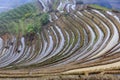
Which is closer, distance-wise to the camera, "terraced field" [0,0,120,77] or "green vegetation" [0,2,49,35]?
"terraced field" [0,0,120,77]

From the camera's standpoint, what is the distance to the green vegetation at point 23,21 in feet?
154

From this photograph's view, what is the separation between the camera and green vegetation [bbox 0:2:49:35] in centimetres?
4704

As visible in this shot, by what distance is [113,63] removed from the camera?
1823 centimetres

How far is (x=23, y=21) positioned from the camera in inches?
2274

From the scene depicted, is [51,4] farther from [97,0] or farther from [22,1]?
[22,1]

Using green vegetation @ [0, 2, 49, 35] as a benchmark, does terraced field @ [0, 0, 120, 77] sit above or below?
below

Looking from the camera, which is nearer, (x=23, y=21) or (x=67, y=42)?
(x=67, y=42)

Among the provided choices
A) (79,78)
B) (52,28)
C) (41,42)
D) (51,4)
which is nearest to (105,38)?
(41,42)

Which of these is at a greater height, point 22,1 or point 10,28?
point 22,1

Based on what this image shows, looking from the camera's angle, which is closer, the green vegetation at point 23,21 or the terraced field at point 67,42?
the terraced field at point 67,42

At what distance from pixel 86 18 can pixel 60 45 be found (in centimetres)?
1072

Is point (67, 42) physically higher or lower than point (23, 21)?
lower

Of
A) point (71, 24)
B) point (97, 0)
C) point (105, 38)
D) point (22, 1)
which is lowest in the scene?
point (105, 38)

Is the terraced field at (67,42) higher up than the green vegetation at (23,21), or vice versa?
the green vegetation at (23,21)
